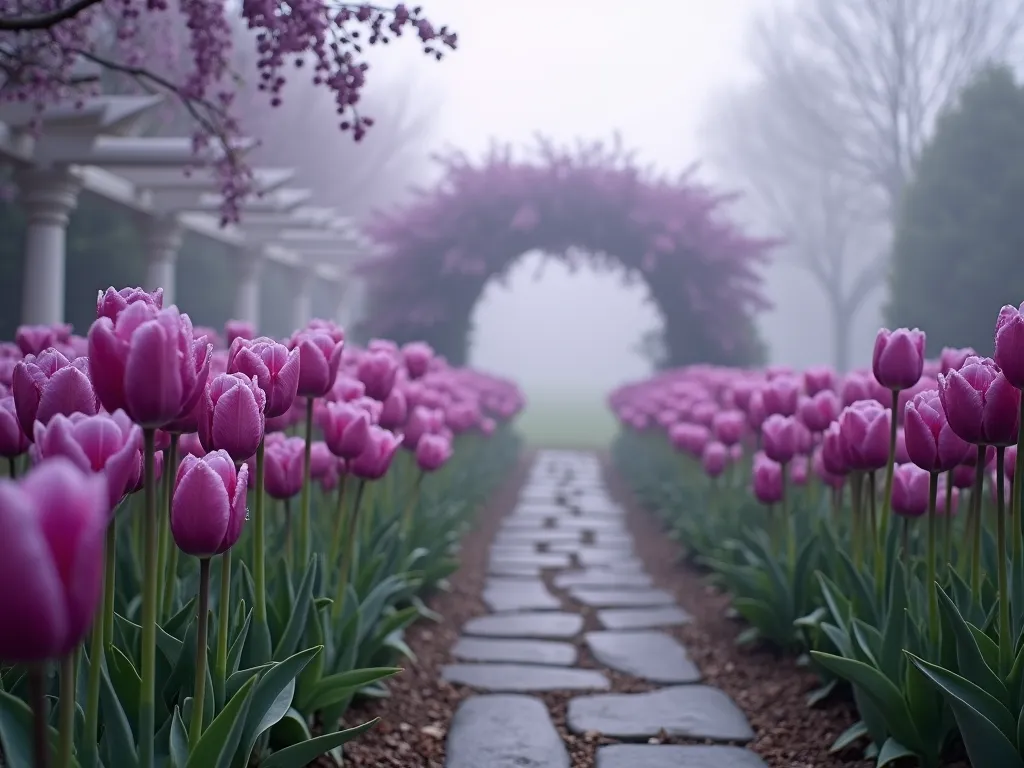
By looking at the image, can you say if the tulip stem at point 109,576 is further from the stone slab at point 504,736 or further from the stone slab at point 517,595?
the stone slab at point 517,595

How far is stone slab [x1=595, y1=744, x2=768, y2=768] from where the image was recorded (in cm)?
227

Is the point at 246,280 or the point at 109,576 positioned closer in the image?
the point at 109,576

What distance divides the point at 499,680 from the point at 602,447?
40.3 ft

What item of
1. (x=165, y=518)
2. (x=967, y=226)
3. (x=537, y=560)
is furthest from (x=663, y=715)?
(x=967, y=226)

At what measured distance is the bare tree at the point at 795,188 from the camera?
2542 cm

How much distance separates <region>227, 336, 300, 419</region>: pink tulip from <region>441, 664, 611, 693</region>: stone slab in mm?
1593

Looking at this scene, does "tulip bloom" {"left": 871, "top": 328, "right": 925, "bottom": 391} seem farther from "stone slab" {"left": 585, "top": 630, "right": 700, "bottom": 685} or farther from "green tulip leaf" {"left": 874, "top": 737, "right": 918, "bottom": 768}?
"stone slab" {"left": 585, "top": 630, "right": 700, "bottom": 685}

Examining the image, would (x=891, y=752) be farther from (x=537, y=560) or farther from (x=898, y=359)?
(x=537, y=560)

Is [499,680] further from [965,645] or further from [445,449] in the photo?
[965,645]

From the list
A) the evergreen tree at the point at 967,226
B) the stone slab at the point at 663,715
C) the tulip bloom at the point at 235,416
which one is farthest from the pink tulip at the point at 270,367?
the evergreen tree at the point at 967,226

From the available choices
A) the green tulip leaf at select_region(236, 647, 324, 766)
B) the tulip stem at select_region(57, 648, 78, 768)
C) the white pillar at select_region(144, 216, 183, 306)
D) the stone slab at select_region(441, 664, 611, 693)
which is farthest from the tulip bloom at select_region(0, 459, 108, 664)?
the white pillar at select_region(144, 216, 183, 306)

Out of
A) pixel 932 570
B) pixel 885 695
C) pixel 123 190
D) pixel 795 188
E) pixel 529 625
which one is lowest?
pixel 529 625

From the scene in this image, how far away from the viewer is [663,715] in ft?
8.78

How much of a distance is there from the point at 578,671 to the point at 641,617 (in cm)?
85
